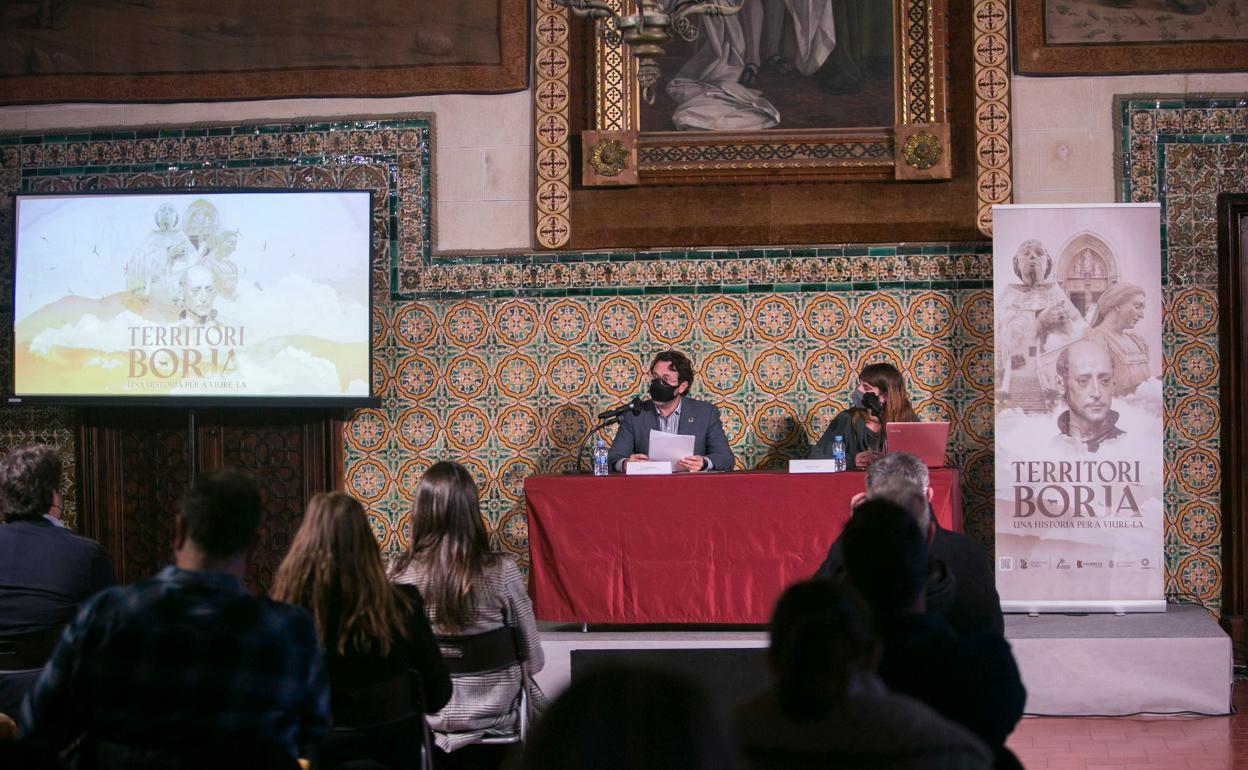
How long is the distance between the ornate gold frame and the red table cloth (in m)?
1.89

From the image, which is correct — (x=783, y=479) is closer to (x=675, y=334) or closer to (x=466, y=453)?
(x=675, y=334)

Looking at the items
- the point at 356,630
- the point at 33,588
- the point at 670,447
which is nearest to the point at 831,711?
the point at 356,630

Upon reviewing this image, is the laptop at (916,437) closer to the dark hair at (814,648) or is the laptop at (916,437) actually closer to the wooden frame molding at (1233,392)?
the wooden frame molding at (1233,392)

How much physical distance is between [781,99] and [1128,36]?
75.2 inches

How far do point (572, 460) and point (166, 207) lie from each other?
264cm

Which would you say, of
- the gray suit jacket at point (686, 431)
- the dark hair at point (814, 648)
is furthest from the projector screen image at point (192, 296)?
the dark hair at point (814, 648)

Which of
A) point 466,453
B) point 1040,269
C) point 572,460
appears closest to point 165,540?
point 466,453

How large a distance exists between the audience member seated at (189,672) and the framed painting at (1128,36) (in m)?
6.05

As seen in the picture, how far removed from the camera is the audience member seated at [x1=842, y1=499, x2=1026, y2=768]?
2510 mm

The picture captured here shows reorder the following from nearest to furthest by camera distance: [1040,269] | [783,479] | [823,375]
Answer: [783,479]
[1040,269]
[823,375]

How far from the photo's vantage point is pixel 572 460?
7.60 meters

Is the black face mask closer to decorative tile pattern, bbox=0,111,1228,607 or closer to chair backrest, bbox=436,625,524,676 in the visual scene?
decorative tile pattern, bbox=0,111,1228,607

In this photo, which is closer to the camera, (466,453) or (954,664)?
(954,664)

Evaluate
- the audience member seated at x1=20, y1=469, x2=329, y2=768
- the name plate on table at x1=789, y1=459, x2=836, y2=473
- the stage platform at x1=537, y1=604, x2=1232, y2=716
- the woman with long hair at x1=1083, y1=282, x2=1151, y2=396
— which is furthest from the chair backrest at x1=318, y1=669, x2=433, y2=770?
the woman with long hair at x1=1083, y1=282, x2=1151, y2=396
